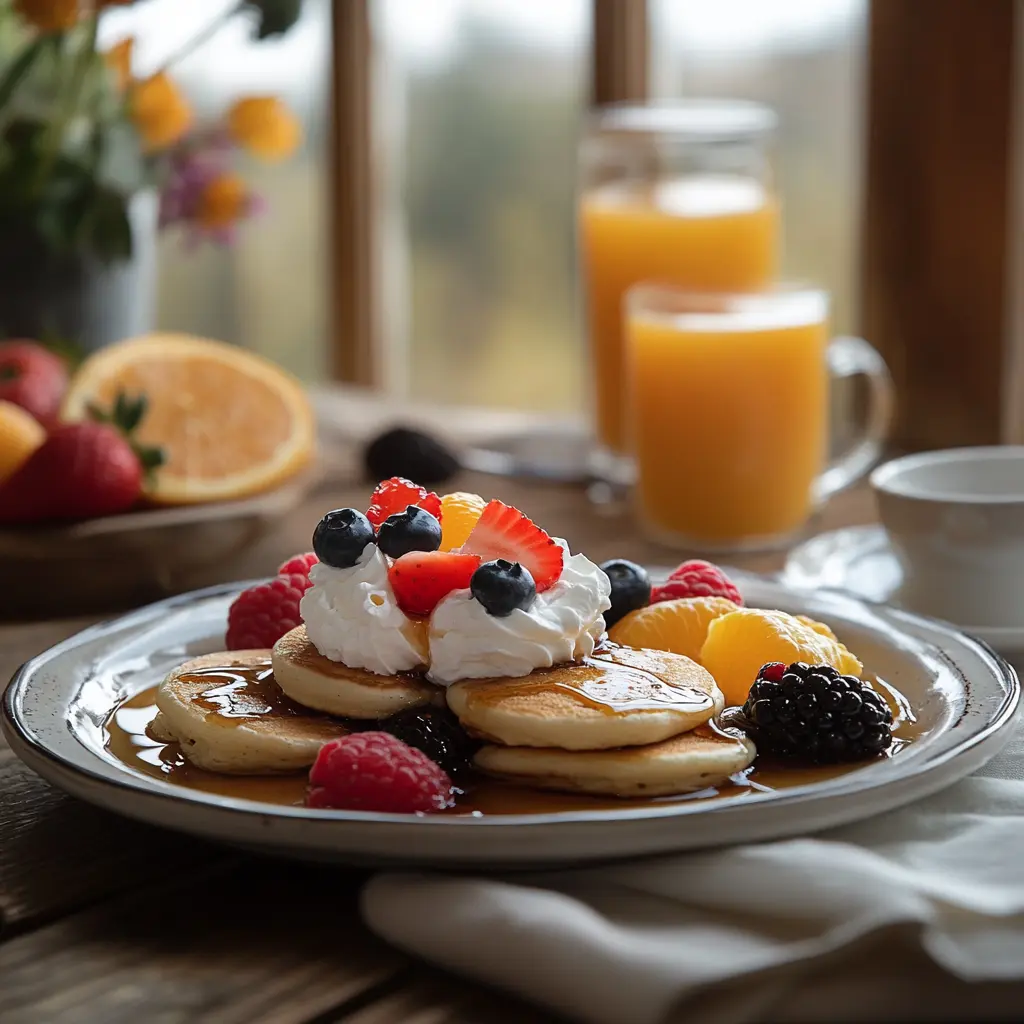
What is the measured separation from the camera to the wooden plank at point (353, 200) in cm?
316

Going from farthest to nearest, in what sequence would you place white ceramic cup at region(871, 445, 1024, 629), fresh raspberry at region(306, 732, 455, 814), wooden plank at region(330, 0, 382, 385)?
wooden plank at region(330, 0, 382, 385) < white ceramic cup at region(871, 445, 1024, 629) < fresh raspberry at region(306, 732, 455, 814)

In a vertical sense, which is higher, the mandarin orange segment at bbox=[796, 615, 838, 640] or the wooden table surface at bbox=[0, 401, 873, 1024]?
the mandarin orange segment at bbox=[796, 615, 838, 640]

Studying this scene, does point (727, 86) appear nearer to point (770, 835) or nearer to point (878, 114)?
point (878, 114)

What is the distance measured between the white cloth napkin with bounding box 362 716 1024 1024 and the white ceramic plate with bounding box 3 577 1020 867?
2 cm

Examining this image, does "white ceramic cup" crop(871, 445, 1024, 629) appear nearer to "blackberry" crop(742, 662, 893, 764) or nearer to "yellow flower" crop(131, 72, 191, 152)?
"blackberry" crop(742, 662, 893, 764)

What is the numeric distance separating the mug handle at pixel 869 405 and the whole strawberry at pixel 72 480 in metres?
0.86

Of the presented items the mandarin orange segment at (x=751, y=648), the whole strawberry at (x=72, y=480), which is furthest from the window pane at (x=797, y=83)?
the mandarin orange segment at (x=751, y=648)

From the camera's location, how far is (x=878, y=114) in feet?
7.63

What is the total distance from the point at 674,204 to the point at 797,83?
605mm

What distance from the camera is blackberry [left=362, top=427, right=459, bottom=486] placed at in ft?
6.72

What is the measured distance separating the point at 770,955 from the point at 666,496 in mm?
1165

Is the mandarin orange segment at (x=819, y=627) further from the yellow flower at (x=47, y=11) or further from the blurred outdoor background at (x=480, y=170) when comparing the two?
the blurred outdoor background at (x=480, y=170)

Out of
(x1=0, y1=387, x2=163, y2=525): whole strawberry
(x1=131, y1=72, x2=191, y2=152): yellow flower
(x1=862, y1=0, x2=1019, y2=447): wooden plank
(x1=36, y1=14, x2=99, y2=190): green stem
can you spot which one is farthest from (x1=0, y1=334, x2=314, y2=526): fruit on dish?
(x1=862, y1=0, x2=1019, y2=447): wooden plank

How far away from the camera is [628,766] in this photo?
35.6 inches
